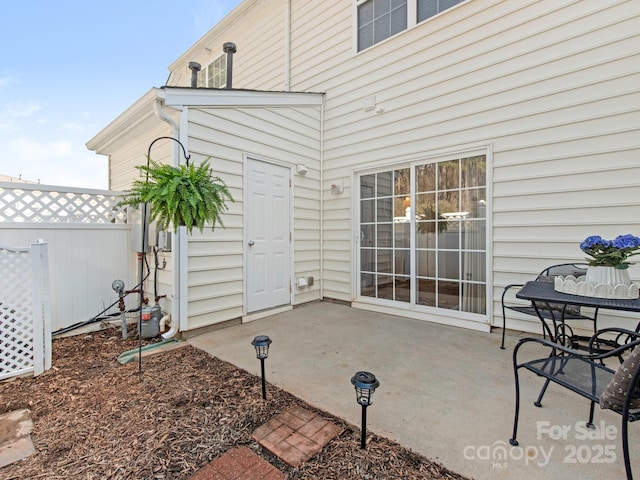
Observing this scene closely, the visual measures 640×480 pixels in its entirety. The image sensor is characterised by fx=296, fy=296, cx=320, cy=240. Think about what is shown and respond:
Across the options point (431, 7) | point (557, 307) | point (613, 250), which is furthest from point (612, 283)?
point (431, 7)

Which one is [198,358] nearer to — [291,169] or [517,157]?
[291,169]

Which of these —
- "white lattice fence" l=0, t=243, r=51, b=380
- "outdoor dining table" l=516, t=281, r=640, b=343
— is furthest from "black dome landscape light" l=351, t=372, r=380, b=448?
"white lattice fence" l=0, t=243, r=51, b=380

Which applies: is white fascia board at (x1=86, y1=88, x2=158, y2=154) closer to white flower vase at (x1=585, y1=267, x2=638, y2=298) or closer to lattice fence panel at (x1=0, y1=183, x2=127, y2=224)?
lattice fence panel at (x1=0, y1=183, x2=127, y2=224)

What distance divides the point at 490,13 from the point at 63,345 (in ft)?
20.2

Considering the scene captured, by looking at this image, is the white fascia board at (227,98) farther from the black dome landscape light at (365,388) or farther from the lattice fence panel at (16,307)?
the black dome landscape light at (365,388)

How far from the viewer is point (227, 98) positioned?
371cm

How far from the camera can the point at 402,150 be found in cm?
418

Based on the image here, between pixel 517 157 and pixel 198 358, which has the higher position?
pixel 517 157

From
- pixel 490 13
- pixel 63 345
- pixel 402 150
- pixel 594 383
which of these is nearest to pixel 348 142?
pixel 402 150

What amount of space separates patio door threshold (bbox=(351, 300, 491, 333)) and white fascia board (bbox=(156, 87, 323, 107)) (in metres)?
3.26

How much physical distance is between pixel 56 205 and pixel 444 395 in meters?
4.59

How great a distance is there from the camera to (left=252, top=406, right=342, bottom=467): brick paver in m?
1.55

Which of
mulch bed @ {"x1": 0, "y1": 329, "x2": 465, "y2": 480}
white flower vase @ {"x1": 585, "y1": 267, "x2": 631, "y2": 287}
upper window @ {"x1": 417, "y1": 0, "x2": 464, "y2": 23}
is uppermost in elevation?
upper window @ {"x1": 417, "y1": 0, "x2": 464, "y2": 23}

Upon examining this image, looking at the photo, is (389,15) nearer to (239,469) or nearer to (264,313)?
(264,313)
